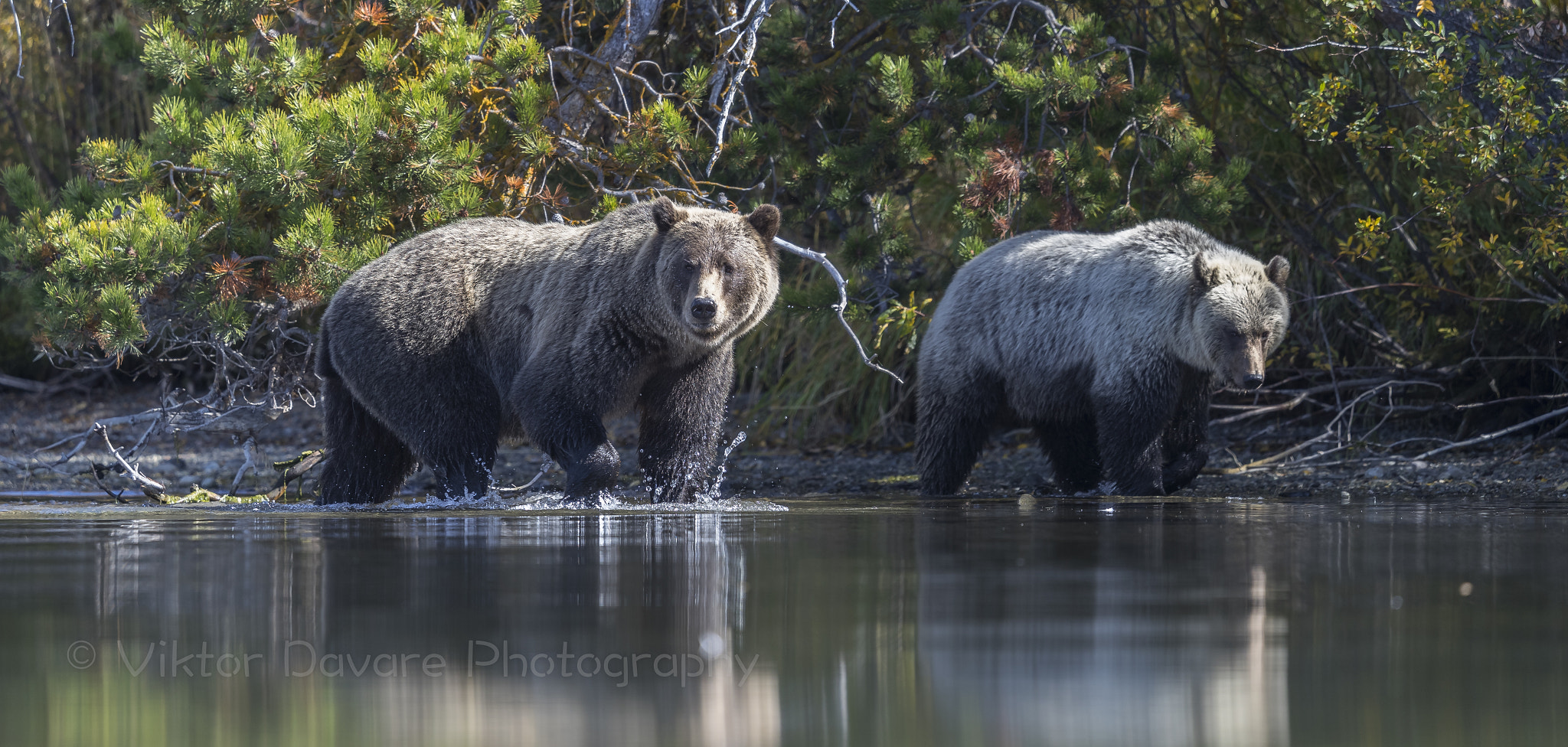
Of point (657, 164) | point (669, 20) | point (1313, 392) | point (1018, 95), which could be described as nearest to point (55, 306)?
point (657, 164)

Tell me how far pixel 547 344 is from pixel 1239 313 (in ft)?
12.1

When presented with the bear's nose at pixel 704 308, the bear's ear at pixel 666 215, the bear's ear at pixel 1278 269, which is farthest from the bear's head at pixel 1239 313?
the bear's ear at pixel 666 215

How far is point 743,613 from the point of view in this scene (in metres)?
3.99

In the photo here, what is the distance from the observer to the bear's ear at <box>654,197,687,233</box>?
314 inches

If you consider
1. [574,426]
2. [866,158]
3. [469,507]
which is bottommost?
[469,507]

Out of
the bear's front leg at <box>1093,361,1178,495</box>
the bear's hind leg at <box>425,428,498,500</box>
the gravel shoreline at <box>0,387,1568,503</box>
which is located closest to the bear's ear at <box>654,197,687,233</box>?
the bear's hind leg at <box>425,428,498,500</box>

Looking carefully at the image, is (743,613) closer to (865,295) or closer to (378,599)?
Result: (378,599)

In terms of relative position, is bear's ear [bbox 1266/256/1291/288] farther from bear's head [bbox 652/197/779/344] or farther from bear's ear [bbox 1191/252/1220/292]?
bear's head [bbox 652/197/779/344]

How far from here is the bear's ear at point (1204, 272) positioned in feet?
28.8
